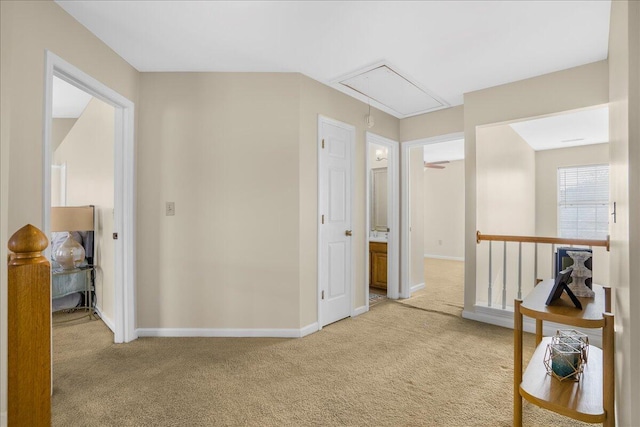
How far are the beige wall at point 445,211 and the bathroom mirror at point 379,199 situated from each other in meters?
3.61

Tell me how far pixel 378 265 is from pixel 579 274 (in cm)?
296

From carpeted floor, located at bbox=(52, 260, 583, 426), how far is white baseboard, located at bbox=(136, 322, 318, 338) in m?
0.07

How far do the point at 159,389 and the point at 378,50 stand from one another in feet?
9.53

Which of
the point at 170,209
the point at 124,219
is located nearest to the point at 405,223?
the point at 170,209

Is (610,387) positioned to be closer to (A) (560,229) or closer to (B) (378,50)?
(B) (378,50)

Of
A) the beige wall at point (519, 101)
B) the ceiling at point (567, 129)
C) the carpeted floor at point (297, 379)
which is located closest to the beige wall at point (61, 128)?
the carpeted floor at point (297, 379)

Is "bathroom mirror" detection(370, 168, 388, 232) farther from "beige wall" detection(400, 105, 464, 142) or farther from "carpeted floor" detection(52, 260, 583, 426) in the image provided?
"carpeted floor" detection(52, 260, 583, 426)

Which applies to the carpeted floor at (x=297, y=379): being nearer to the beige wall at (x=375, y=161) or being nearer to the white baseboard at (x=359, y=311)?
the white baseboard at (x=359, y=311)

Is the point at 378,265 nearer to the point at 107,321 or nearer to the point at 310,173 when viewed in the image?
the point at 310,173

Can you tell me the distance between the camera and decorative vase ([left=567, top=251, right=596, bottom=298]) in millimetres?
1851

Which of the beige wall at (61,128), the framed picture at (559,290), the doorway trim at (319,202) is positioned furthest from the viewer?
the beige wall at (61,128)

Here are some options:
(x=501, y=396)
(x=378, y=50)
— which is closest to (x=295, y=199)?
(x=378, y=50)

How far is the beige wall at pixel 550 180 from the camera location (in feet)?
20.8

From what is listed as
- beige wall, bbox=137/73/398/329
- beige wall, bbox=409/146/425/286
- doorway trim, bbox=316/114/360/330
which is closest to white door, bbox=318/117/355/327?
doorway trim, bbox=316/114/360/330
